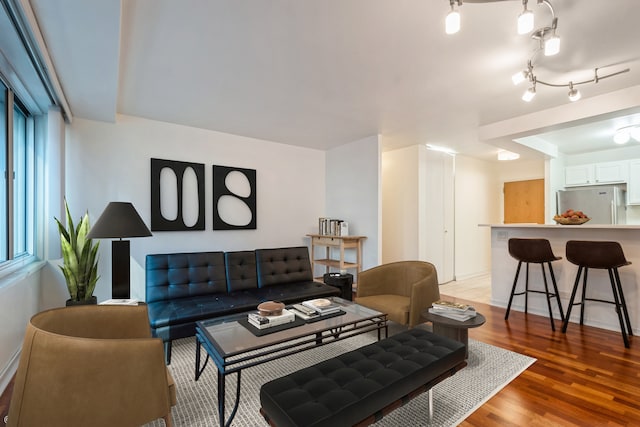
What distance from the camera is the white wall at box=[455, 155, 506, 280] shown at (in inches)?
230

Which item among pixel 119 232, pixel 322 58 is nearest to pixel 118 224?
pixel 119 232

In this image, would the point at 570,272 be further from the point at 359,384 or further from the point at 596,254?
the point at 359,384

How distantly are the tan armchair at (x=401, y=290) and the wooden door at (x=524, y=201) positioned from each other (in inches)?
167

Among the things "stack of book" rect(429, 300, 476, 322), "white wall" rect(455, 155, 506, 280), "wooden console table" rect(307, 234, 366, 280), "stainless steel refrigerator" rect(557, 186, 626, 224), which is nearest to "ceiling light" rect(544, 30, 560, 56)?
"stack of book" rect(429, 300, 476, 322)

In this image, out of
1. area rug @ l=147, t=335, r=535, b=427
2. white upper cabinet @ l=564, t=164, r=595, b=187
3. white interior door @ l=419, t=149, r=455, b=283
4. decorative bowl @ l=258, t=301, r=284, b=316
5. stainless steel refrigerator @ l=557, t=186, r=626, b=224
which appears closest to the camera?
area rug @ l=147, t=335, r=535, b=427

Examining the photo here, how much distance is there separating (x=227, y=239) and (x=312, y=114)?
2.10 m

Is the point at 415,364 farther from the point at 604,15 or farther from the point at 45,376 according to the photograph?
the point at 604,15

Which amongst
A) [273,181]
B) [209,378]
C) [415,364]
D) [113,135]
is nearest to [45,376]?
[209,378]

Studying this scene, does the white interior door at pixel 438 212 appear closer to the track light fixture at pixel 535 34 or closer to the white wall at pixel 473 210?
the white wall at pixel 473 210

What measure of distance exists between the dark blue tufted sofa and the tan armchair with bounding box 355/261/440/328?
1.43ft

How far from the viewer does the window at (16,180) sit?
227 centimetres

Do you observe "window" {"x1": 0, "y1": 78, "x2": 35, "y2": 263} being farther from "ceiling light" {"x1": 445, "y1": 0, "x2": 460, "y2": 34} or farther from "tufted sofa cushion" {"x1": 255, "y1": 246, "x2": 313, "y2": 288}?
"ceiling light" {"x1": 445, "y1": 0, "x2": 460, "y2": 34}

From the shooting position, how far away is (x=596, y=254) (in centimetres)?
286

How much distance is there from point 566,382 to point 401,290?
1.50m
